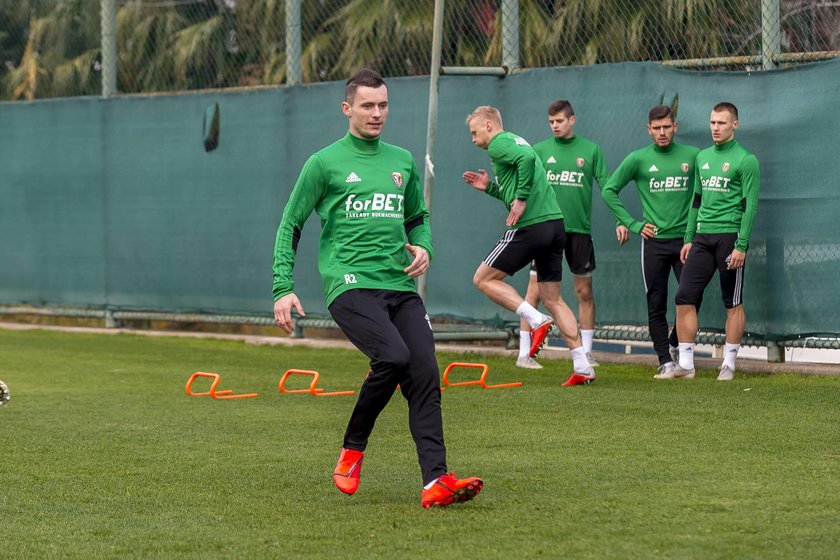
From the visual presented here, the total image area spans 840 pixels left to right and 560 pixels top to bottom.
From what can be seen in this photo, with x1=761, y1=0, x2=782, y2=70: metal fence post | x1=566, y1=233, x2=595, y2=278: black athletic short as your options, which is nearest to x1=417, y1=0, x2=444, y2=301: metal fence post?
x1=566, y1=233, x2=595, y2=278: black athletic short

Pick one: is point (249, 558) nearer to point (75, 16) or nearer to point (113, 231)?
point (113, 231)

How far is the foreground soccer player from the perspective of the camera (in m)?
5.87

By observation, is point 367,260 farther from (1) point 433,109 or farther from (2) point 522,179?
(1) point 433,109

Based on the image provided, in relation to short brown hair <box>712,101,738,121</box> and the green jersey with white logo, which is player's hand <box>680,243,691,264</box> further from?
the green jersey with white logo

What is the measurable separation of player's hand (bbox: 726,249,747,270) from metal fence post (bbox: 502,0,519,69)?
10.4ft

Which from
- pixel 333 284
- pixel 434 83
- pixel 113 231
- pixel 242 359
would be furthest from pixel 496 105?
pixel 333 284

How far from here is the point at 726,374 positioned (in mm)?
10172

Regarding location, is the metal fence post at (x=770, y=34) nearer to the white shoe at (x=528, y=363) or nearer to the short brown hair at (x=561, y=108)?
the short brown hair at (x=561, y=108)

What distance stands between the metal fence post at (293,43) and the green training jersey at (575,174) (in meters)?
3.68

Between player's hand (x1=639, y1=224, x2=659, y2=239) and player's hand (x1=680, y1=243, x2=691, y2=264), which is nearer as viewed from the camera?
player's hand (x1=680, y1=243, x2=691, y2=264)

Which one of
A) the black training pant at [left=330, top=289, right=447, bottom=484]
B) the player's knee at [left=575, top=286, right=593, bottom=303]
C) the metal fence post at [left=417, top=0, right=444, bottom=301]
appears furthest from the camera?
the metal fence post at [left=417, top=0, right=444, bottom=301]

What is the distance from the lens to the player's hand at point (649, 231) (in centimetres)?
1055

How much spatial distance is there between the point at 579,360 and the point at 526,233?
968mm

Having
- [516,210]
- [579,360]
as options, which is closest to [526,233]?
[516,210]
